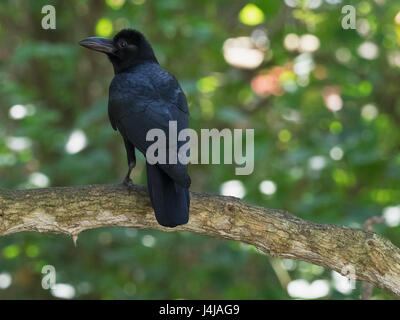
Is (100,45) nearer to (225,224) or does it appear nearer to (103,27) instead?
(103,27)

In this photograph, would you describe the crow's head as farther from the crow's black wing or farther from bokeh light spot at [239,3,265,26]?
bokeh light spot at [239,3,265,26]

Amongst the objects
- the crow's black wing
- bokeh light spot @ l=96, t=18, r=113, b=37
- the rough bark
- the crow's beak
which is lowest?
the rough bark

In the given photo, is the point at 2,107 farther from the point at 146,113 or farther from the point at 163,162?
the point at 163,162

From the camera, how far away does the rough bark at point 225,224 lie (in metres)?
3.21

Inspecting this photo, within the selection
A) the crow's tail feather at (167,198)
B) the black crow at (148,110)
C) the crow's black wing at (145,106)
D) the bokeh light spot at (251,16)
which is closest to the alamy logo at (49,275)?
the black crow at (148,110)

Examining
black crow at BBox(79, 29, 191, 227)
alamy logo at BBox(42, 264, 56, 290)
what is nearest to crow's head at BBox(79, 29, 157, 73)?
black crow at BBox(79, 29, 191, 227)

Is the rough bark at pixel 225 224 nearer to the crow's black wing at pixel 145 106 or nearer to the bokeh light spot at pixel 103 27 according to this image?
the crow's black wing at pixel 145 106

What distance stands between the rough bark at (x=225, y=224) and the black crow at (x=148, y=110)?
0.19 metres

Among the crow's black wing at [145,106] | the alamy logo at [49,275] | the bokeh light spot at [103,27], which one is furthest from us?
the bokeh light spot at [103,27]

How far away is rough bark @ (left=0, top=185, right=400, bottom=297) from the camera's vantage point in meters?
3.21

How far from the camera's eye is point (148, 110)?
363 centimetres

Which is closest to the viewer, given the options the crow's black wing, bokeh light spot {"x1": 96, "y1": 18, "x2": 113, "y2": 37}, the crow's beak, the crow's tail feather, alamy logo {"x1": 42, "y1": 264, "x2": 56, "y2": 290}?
the crow's tail feather

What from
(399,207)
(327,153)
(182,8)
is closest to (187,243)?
(327,153)

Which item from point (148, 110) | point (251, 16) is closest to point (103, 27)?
point (251, 16)
